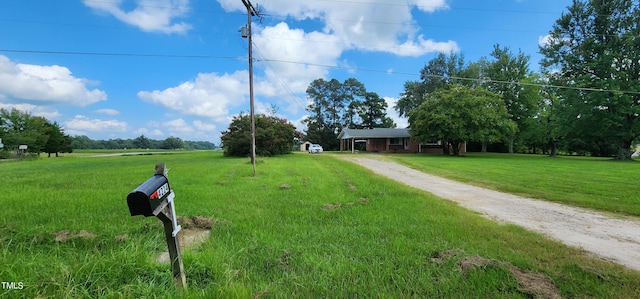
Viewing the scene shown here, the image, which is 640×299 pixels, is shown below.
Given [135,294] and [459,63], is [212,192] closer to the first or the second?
[135,294]

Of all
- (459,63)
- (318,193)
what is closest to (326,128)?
(459,63)

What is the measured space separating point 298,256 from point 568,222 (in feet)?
15.8

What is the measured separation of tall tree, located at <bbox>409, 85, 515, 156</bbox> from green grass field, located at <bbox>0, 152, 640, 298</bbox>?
82.2 ft

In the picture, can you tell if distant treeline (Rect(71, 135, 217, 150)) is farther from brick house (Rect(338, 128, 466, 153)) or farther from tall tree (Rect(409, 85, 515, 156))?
tall tree (Rect(409, 85, 515, 156))

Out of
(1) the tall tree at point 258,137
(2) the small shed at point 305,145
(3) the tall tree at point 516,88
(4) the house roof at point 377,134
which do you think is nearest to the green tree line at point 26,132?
(1) the tall tree at point 258,137

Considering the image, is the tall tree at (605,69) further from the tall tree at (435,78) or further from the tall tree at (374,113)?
the tall tree at (374,113)

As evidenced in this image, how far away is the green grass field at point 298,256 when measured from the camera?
91.4 inches

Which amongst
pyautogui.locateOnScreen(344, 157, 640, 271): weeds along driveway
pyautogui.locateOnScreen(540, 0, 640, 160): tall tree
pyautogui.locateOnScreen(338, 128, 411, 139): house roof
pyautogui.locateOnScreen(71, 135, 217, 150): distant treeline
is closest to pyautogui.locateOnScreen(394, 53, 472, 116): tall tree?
pyautogui.locateOnScreen(338, 128, 411, 139): house roof

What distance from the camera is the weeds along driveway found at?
141 inches

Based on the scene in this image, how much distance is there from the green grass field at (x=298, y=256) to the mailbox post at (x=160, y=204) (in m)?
0.22

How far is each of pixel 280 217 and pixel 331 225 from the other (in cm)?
94

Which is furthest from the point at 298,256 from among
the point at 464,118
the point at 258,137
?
the point at 464,118

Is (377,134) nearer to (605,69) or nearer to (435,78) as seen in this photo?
(435,78)

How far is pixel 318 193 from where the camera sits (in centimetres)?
697
